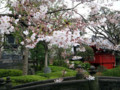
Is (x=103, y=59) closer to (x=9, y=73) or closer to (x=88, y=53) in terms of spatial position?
(x=88, y=53)

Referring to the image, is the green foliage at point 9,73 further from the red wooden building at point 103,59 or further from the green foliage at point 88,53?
the red wooden building at point 103,59

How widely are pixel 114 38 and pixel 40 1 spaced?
10.2m

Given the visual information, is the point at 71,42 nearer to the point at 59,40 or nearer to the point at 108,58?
the point at 59,40

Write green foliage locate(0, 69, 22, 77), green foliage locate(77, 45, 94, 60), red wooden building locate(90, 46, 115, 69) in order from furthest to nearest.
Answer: red wooden building locate(90, 46, 115, 69)
green foliage locate(77, 45, 94, 60)
green foliage locate(0, 69, 22, 77)

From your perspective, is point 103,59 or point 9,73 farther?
point 103,59

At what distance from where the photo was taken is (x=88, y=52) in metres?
17.1

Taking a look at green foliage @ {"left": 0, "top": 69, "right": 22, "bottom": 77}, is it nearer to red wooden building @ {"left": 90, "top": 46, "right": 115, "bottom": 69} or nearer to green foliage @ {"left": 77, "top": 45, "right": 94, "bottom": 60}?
green foliage @ {"left": 77, "top": 45, "right": 94, "bottom": 60}

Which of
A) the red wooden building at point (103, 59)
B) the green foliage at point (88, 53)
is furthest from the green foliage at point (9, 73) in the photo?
the red wooden building at point (103, 59)

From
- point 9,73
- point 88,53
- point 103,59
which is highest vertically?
point 88,53

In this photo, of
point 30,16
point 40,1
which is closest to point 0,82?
point 30,16

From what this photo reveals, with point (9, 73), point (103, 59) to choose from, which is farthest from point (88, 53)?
point (9, 73)

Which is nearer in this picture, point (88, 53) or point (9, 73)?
point (9, 73)

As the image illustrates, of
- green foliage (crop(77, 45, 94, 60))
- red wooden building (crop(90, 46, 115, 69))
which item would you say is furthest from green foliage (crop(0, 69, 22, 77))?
red wooden building (crop(90, 46, 115, 69))

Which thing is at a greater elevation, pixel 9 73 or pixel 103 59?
pixel 103 59
